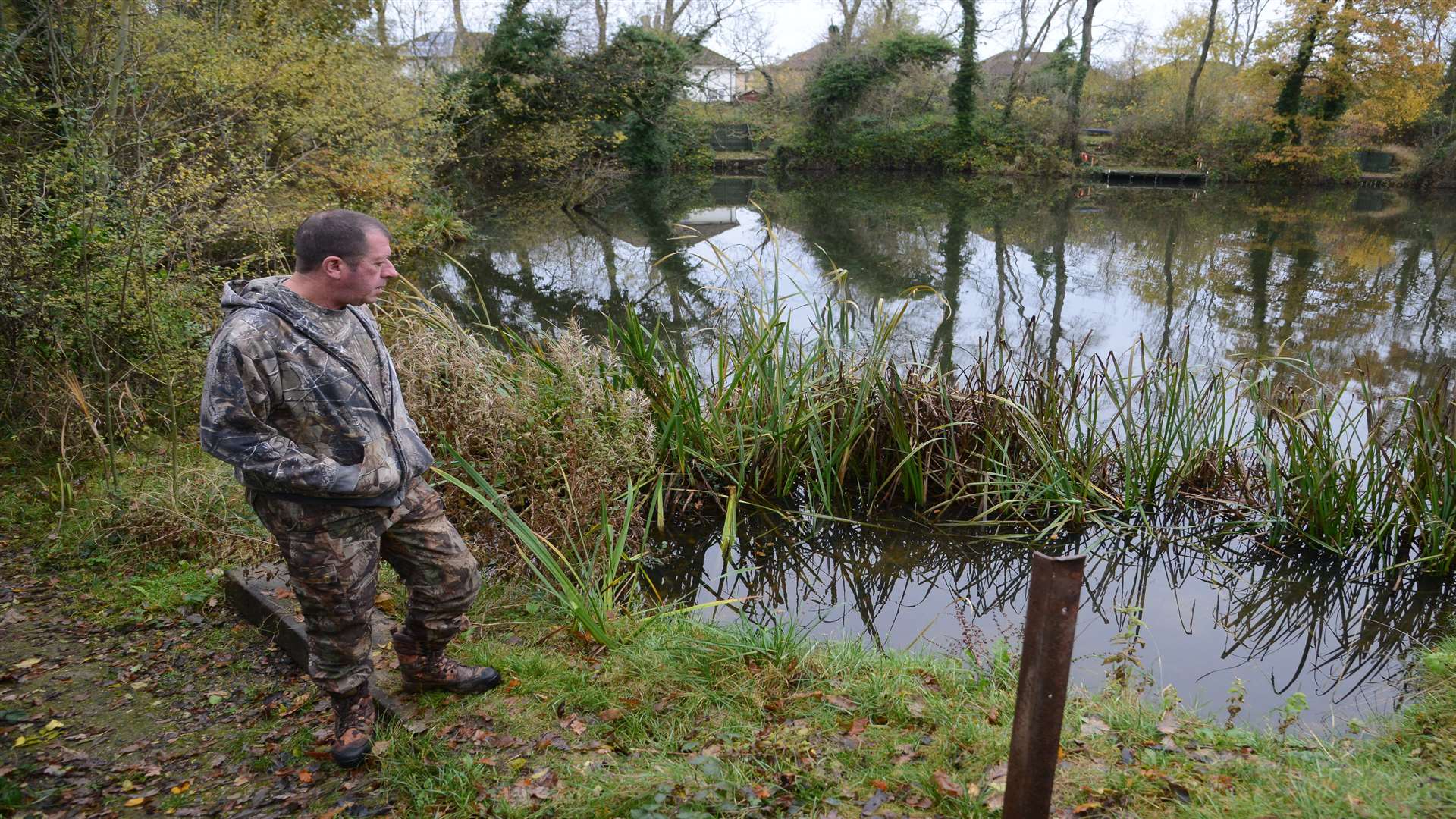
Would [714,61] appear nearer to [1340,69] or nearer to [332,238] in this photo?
[1340,69]

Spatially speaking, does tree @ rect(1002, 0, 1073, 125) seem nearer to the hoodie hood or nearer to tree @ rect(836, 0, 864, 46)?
tree @ rect(836, 0, 864, 46)

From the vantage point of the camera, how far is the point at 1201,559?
5457mm

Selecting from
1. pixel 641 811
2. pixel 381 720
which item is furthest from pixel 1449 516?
pixel 381 720

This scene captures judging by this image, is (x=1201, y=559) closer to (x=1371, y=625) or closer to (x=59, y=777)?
(x=1371, y=625)

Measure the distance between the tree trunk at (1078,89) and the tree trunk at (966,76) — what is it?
10.9 feet

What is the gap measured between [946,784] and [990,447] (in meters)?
3.15

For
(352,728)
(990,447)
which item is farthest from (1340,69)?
(352,728)

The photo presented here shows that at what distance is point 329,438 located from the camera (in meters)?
2.63

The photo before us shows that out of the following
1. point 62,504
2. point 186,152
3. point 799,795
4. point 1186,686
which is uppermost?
point 186,152

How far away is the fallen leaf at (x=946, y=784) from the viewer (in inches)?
105

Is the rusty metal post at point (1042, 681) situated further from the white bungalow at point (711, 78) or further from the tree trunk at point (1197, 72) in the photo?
the tree trunk at point (1197, 72)

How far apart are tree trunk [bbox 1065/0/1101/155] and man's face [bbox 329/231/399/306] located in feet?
113

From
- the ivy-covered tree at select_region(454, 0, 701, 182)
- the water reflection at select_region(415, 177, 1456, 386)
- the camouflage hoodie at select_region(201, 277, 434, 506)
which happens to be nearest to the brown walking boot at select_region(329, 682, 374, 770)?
the camouflage hoodie at select_region(201, 277, 434, 506)

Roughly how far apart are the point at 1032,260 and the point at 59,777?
53.0ft
